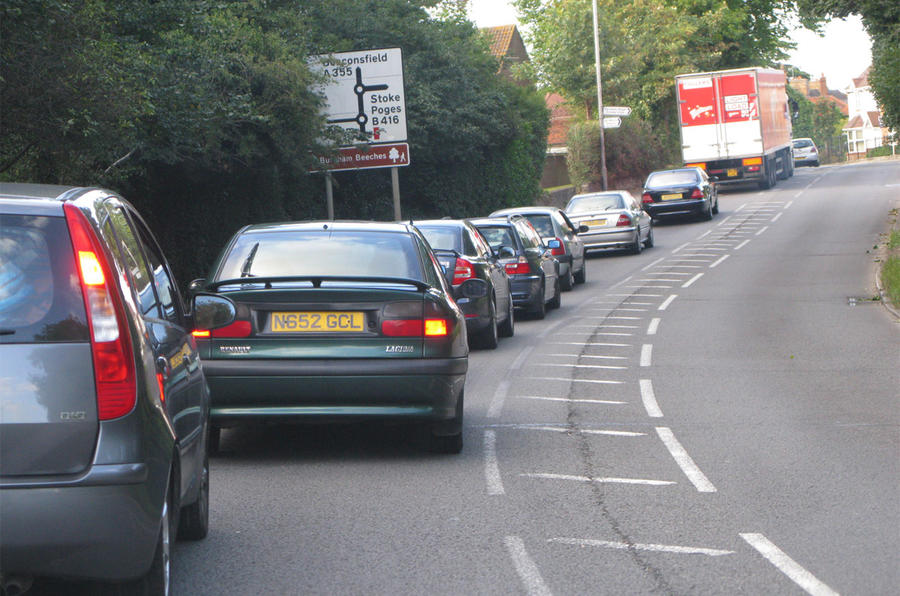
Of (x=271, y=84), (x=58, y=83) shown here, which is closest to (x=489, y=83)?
(x=271, y=84)

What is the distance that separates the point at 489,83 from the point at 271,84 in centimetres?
1722

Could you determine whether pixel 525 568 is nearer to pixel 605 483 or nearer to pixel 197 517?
pixel 197 517

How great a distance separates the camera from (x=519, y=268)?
712 inches

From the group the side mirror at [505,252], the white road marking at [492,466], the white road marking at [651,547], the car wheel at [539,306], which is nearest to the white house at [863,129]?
the car wheel at [539,306]

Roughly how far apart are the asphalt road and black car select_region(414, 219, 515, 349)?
39 cm

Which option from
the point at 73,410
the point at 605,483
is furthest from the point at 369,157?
the point at 73,410

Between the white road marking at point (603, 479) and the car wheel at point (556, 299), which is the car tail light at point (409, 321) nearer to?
the white road marking at point (603, 479)

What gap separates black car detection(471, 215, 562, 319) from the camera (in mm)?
18062

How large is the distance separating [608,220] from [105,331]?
2605 cm

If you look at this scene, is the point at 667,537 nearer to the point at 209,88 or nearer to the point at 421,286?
the point at 421,286

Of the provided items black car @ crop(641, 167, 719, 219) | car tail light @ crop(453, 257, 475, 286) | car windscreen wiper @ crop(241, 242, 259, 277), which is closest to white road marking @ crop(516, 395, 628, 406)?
car windscreen wiper @ crop(241, 242, 259, 277)

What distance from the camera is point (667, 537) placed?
20.2 feet

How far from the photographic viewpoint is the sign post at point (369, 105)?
2203 centimetres

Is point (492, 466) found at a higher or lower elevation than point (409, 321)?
lower
